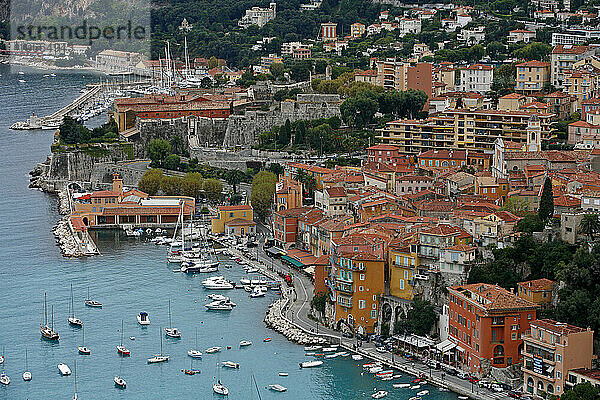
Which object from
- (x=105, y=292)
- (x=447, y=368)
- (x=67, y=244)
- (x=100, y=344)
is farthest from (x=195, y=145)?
(x=447, y=368)

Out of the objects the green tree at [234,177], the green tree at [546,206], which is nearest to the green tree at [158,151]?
the green tree at [234,177]

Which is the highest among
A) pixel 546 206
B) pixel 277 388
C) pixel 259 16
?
pixel 259 16

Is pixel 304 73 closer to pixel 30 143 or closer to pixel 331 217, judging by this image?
pixel 30 143

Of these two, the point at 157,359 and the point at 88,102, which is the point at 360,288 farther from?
the point at 88,102

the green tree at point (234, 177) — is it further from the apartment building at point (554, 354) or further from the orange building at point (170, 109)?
the apartment building at point (554, 354)

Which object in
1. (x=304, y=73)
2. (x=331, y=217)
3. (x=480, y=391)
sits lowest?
(x=480, y=391)

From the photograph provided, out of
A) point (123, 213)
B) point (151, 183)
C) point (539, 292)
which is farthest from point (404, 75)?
point (539, 292)
